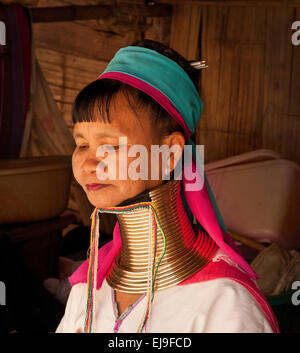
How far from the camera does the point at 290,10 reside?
3480 mm

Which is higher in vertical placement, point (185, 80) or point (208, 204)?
point (185, 80)

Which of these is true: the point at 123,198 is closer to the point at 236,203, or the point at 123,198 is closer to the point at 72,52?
the point at 236,203

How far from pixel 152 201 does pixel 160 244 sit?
0.14 metres

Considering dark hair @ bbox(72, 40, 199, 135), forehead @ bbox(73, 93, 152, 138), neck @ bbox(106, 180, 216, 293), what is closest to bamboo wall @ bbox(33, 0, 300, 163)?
dark hair @ bbox(72, 40, 199, 135)

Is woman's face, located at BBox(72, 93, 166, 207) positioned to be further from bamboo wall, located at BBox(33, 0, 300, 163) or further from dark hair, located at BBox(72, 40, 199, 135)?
bamboo wall, located at BBox(33, 0, 300, 163)

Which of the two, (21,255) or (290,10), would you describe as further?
(290,10)

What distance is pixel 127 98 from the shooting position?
1294 mm

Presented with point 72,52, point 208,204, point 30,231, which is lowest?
point 30,231

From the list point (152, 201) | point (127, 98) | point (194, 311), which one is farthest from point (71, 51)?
point (194, 311)

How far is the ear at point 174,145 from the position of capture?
1371mm

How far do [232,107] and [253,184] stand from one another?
0.73 meters

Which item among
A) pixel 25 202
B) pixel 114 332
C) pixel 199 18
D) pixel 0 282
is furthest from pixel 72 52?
pixel 114 332

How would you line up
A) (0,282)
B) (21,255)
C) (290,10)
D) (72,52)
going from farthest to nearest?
(72,52)
(290,10)
(21,255)
(0,282)
